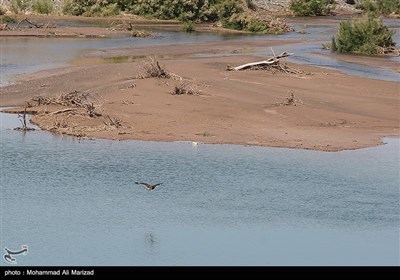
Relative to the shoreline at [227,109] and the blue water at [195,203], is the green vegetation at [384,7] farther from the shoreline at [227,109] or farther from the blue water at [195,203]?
the blue water at [195,203]

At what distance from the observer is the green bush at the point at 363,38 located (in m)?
45.1

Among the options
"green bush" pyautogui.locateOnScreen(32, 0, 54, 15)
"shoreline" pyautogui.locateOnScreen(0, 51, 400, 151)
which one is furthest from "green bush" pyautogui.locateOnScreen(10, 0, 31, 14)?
"shoreline" pyautogui.locateOnScreen(0, 51, 400, 151)

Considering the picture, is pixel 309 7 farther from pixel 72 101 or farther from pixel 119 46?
pixel 72 101

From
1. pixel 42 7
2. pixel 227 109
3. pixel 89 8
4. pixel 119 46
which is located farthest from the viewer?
pixel 89 8

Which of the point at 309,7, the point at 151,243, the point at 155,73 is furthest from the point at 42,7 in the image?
the point at 151,243

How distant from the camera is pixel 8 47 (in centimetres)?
4244

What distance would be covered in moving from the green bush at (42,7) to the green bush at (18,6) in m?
0.64

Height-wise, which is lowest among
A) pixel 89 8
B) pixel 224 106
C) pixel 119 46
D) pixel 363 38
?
pixel 89 8

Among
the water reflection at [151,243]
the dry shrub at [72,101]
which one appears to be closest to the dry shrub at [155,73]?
the dry shrub at [72,101]

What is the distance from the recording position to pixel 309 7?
79.2m

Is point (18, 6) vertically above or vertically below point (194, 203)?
below

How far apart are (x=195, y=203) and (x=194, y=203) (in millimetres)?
18

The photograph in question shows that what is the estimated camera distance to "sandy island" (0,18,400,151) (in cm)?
2214

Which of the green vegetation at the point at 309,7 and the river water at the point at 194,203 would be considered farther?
the green vegetation at the point at 309,7
